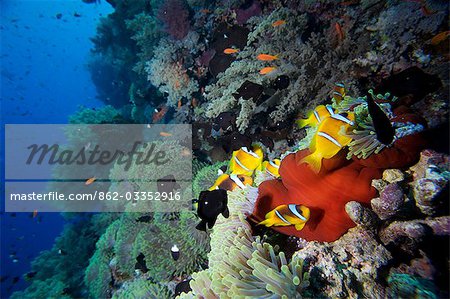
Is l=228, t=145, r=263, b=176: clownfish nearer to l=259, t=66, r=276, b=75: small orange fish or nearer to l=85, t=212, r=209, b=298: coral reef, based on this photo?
l=85, t=212, r=209, b=298: coral reef

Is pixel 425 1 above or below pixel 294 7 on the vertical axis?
below

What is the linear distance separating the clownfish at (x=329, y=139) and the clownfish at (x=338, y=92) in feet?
4.52

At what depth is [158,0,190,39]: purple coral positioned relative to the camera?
7344 mm

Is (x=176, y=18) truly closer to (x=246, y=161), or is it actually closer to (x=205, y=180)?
(x=205, y=180)

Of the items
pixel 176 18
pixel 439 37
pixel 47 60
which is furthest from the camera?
pixel 47 60

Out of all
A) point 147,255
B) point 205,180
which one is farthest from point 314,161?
point 147,255

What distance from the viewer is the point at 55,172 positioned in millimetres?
8461

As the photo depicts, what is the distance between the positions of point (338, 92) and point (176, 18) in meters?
5.68

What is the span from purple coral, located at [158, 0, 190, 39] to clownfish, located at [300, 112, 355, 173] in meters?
6.41

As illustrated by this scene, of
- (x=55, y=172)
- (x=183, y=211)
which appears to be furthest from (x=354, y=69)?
(x=55, y=172)

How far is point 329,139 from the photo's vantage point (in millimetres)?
1877

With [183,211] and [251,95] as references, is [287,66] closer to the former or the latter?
[251,95]

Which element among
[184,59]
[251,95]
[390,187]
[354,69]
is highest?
[184,59]

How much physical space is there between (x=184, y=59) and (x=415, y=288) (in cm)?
621
